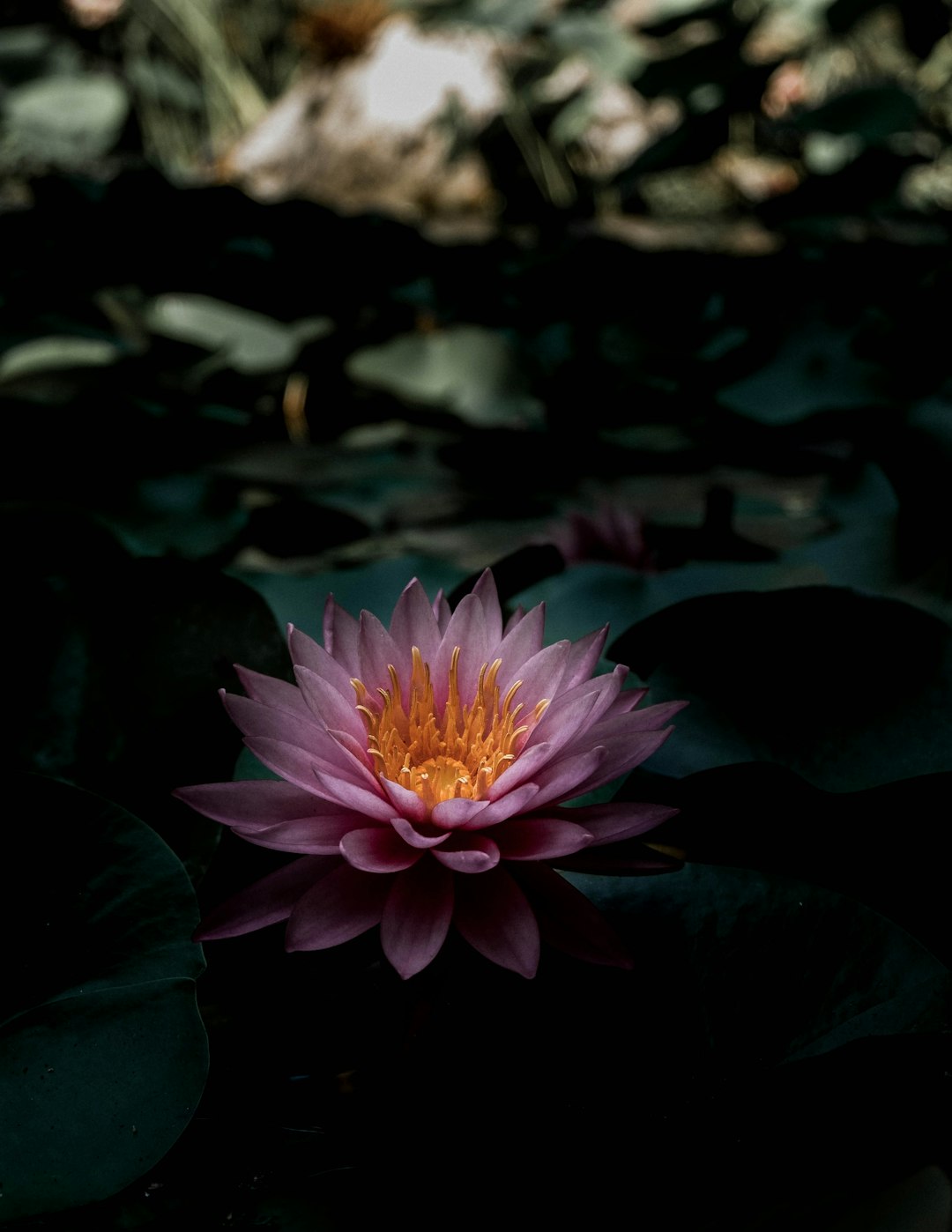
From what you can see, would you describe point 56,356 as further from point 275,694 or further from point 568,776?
point 568,776

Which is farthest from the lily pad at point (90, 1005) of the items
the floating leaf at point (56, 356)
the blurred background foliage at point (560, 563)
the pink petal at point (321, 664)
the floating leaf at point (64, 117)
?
the floating leaf at point (64, 117)

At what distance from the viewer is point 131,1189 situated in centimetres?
39

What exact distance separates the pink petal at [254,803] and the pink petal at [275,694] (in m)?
0.03

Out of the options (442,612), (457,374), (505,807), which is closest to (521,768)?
(505,807)

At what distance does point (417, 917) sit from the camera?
397 millimetres

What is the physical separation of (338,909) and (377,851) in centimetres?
3

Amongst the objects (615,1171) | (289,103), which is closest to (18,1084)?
(615,1171)

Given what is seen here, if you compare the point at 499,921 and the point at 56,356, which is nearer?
the point at 499,921

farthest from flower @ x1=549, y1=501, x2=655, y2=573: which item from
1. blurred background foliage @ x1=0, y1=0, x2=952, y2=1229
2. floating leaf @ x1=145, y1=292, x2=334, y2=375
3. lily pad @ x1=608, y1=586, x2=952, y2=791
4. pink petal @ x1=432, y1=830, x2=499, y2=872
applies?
floating leaf @ x1=145, y1=292, x2=334, y2=375

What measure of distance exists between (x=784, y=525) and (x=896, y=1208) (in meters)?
0.68

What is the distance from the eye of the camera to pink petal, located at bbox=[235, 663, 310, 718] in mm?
444

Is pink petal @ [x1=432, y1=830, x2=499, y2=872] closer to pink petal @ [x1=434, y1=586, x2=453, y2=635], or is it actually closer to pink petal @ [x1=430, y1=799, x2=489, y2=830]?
pink petal @ [x1=430, y1=799, x2=489, y2=830]

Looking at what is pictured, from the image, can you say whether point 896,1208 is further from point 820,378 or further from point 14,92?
point 14,92

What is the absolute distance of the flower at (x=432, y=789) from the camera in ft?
1.29
